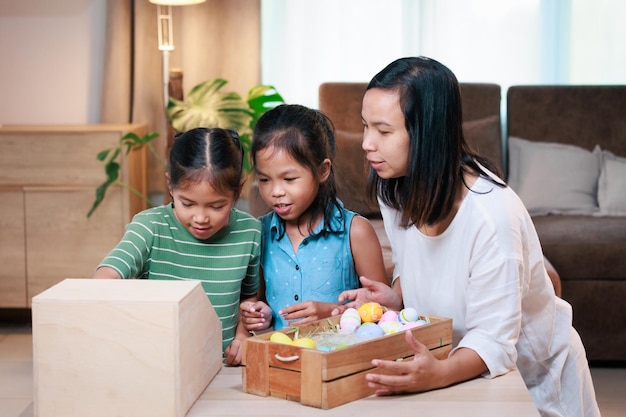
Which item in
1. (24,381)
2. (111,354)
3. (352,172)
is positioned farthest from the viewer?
(352,172)

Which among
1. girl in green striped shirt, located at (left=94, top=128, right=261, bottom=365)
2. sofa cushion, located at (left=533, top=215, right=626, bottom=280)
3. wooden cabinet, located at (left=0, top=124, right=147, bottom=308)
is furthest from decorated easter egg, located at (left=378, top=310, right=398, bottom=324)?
wooden cabinet, located at (left=0, top=124, right=147, bottom=308)

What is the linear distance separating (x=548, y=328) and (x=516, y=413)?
1.33 feet

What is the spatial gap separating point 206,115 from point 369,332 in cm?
260

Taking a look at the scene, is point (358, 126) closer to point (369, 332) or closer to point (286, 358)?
point (369, 332)

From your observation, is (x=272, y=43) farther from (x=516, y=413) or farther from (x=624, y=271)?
(x=516, y=413)

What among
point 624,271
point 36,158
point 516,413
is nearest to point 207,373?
point 516,413

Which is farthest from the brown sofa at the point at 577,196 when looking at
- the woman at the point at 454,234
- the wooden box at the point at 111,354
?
the wooden box at the point at 111,354

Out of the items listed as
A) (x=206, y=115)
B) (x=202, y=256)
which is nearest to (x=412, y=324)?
(x=202, y=256)

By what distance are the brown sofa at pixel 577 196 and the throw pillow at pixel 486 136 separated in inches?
4.7

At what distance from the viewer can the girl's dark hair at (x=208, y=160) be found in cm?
170

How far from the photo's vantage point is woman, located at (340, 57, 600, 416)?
4.75 ft

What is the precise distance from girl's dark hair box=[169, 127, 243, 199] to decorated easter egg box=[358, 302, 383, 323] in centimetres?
38

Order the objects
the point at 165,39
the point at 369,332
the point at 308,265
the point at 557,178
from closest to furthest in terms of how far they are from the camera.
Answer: the point at 369,332, the point at 308,265, the point at 557,178, the point at 165,39

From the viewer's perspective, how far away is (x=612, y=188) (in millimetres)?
3641
